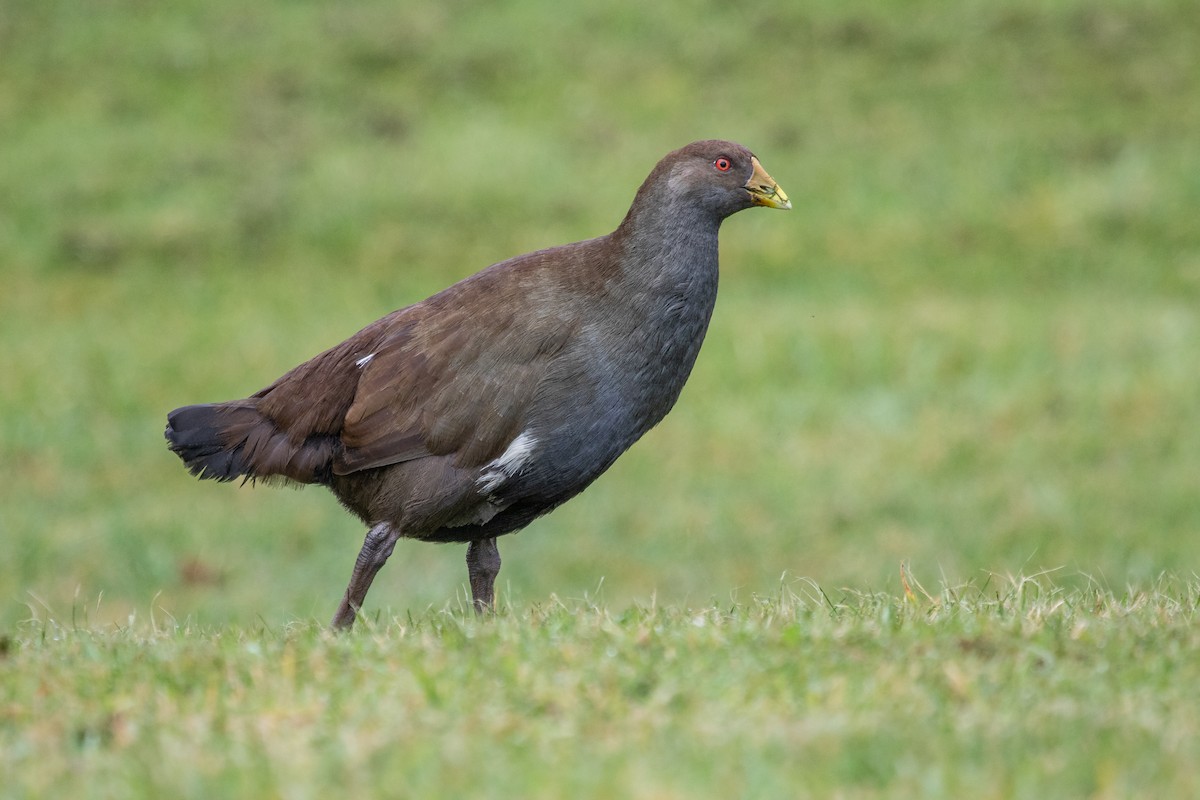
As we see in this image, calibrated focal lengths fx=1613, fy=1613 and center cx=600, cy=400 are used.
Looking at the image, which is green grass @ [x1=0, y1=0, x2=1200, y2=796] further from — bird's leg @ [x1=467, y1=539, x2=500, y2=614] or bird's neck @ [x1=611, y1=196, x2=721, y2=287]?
Answer: bird's neck @ [x1=611, y1=196, x2=721, y2=287]

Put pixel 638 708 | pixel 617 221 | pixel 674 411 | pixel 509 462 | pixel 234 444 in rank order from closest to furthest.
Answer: pixel 638 708 → pixel 509 462 → pixel 234 444 → pixel 674 411 → pixel 617 221

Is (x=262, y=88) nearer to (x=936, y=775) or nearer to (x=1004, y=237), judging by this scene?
(x=1004, y=237)

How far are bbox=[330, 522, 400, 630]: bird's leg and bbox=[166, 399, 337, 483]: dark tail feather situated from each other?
0.50m

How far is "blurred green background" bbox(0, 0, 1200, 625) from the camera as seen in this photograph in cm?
1378

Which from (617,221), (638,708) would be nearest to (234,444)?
(638,708)

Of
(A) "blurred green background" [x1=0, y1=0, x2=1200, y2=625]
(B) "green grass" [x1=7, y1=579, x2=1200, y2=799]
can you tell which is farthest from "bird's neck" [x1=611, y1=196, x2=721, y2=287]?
(A) "blurred green background" [x1=0, y1=0, x2=1200, y2=625]

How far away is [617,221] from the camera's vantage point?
64.5 feet

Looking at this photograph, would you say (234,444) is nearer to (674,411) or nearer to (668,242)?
(668,242)

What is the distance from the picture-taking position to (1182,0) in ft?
77.8

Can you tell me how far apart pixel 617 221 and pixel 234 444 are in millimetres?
12451

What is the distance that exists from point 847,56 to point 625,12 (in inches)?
133

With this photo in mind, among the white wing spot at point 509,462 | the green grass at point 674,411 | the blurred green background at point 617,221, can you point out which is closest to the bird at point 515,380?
the white wing spot at point 509,462

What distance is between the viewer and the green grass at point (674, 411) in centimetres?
459

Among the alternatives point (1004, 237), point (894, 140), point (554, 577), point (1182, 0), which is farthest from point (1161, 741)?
point (1182, 0)
